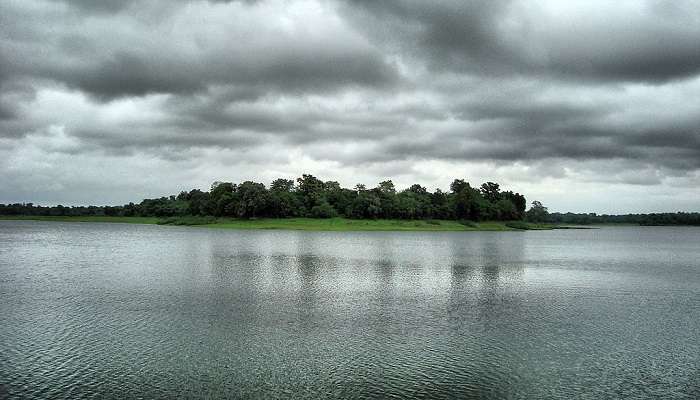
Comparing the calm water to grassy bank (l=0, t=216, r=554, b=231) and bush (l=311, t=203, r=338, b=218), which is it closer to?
grassy bank (l=0, t=216, r=554, b=231)

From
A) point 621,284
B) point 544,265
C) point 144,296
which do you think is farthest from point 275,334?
point 544,265

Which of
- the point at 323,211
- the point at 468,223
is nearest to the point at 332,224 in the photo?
the point at 323,211

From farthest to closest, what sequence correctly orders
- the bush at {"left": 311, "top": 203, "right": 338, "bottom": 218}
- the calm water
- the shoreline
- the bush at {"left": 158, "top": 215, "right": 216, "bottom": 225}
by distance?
the bush at {"left": 311, "top": 203, "right": 338, "bottom": 218} < the bush at {"left": 158, "top": 215, "right": 216, "bottom": 225} < the shoreline < the calm water

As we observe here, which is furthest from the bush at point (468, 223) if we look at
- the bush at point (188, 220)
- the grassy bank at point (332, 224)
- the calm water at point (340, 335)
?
the calm water at point (340, 335)

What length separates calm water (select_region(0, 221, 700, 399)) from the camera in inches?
632

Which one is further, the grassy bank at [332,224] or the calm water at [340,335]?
the grassy bank at [332,224]

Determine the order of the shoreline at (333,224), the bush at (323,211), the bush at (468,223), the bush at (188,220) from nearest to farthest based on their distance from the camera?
the shoreline at (333,224) → the bush at (188,220) → the bush at (323,211) → the bush at (468,223)

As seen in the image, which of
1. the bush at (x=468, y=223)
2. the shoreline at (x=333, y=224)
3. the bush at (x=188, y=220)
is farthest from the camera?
the bush at (x=468, y=223)

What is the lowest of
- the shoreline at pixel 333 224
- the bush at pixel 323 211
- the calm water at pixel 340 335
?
the calm water at pixel 340 335

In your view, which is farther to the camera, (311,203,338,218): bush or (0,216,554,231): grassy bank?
(311,203,338,218): bush

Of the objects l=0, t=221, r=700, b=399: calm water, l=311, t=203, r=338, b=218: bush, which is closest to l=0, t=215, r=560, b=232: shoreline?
l=311, t=203, r=338, b=218: bush

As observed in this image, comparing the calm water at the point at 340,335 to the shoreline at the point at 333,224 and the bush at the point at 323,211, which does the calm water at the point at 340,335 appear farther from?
the bush at the point at 323,211

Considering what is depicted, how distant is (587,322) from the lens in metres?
25.8

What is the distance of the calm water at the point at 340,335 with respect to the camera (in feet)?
52.7
